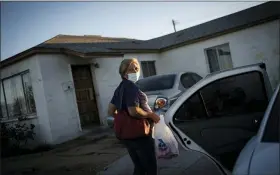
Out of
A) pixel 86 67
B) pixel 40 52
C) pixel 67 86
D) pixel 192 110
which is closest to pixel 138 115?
pixel 192 110

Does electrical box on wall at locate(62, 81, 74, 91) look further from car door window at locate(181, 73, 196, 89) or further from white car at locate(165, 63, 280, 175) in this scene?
white car at locate(165, 63, 280, 175)

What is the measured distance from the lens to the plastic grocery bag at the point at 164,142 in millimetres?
3594

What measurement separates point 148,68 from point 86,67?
475 cm

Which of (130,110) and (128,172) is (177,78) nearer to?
(128,172)

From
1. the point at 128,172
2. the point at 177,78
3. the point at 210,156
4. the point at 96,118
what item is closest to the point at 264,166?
the point at 210,156

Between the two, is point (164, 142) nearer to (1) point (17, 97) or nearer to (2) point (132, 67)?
(2) point (132, 67)

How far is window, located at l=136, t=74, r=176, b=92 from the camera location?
26.0ft

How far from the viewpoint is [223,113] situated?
3.54 meters

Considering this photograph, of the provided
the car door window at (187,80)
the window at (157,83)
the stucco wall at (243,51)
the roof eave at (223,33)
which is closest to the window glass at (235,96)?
the window at (157,83)

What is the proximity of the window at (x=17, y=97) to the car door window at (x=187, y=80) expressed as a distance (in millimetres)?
5871

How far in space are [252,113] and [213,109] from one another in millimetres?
441

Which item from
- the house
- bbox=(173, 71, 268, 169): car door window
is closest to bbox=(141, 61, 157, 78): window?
the house

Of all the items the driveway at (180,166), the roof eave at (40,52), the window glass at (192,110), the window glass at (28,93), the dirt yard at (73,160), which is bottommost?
the driveway at (180,166)

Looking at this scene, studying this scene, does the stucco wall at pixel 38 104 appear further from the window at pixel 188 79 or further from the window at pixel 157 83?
the window at pixel 188 79
